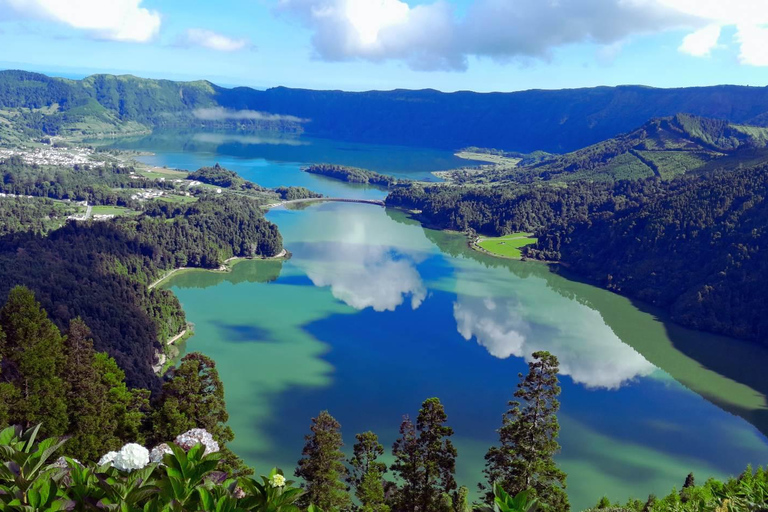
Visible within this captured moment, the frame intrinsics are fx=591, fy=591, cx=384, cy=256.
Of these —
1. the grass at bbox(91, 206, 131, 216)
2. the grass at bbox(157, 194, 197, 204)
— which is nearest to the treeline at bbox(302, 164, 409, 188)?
the grass at bbox(157, 194, 197, 204)

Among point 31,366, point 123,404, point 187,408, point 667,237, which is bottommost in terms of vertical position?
point 667,237

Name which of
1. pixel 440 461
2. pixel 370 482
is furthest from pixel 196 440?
pixel 440 461

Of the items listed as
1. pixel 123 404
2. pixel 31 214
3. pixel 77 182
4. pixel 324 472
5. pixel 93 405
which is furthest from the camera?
pixel 77 182

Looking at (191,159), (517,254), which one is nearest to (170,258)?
(517,254)

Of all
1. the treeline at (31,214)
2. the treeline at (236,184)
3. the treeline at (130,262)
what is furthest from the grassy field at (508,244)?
the treeline at (31,214)

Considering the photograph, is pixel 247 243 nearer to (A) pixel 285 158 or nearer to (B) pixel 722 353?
(B) pixel 722 353

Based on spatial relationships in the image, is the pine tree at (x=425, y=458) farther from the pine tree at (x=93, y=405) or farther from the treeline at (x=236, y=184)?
the treeline at (x=236, y=184)

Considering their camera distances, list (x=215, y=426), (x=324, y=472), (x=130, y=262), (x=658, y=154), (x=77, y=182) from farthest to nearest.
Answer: (x=658, y=154) → (x=77, y=182) → (x=130, y=262) → (x=215, y=426) → (x=324, y=472)

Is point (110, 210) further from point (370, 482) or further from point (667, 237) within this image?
point (370, 482)
